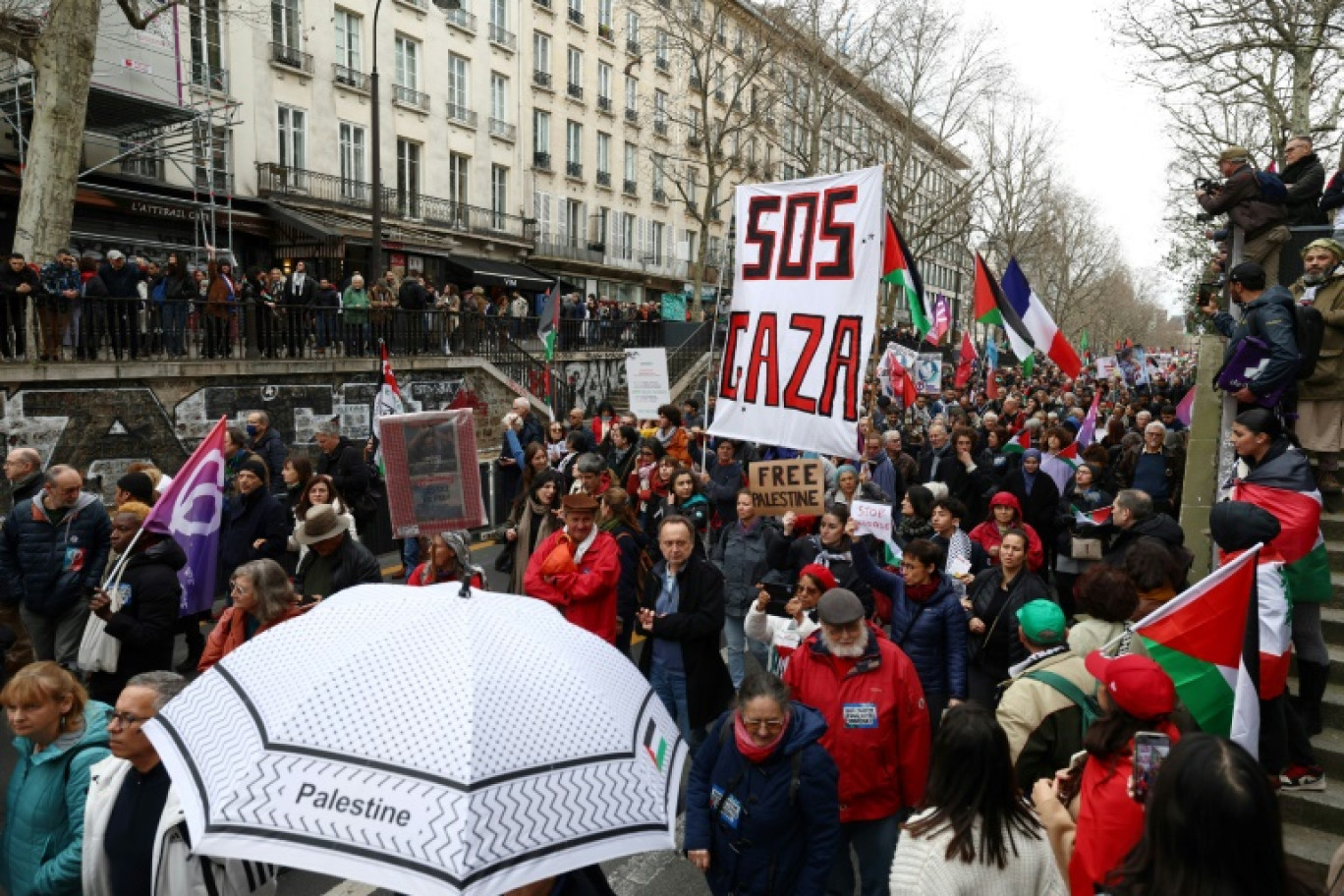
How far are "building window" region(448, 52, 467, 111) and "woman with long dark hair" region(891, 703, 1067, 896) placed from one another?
33298 mm

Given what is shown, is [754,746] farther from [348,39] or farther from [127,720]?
[348,39]

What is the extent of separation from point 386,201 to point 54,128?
15.9 meters

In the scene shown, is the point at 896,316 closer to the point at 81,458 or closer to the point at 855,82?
the point at 855,82

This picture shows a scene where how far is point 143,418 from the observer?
13547 millimetres

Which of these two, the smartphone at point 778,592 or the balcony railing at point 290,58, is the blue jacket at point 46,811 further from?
the balcony railing at point 290,58

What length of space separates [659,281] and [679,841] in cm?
4201

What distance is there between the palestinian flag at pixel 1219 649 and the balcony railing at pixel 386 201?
25.5 metres

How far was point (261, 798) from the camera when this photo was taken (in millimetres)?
1943

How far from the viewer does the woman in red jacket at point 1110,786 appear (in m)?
2.64

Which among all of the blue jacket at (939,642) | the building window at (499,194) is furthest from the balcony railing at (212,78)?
the blue jacket at (939,642)

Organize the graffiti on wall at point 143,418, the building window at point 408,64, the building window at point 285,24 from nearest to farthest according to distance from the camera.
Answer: the graffiti on wall at point 143,418
the building window at point 285,24
the building window at point 408,64

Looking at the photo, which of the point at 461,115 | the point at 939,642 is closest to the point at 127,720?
the point at 939,642

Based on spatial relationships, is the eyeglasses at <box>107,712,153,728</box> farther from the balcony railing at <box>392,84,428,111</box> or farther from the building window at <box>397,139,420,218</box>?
the balcony railing at <box>392,84,428,111</box>

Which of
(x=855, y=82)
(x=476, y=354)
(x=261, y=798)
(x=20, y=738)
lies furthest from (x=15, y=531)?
(x=855, y=82)
